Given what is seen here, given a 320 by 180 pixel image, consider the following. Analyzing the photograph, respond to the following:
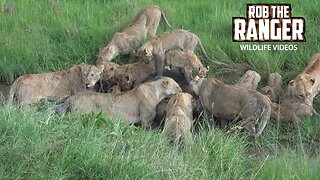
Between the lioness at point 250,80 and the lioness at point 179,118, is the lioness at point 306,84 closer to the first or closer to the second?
the lioness at point 250,80

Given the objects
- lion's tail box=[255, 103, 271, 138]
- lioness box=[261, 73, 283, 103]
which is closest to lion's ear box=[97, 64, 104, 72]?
lioness box=[261, 73, 283, 103]

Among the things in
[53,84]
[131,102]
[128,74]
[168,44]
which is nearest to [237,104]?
[131,102]

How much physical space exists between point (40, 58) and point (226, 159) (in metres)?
4.30

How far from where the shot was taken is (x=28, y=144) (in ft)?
20.1

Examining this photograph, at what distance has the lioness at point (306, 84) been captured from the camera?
8.30 m

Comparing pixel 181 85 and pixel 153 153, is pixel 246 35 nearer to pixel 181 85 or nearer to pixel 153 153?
pixel 181 85

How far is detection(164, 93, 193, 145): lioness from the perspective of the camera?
285 inches

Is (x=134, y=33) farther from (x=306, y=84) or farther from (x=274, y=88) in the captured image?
(x=306, y=84)

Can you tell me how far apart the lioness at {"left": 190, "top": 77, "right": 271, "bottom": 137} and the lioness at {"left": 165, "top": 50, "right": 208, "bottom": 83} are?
0.30 metres

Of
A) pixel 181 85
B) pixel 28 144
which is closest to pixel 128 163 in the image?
pixel 28 144

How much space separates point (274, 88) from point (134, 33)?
2539 mm

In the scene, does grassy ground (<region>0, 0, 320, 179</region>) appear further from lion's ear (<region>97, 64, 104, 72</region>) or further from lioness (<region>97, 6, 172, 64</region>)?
lion's ear (<region>97, 64, 104, 72</region>)

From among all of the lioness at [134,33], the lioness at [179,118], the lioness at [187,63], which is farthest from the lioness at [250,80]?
the lioness at [134,33]

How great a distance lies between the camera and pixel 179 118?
7.64 m
